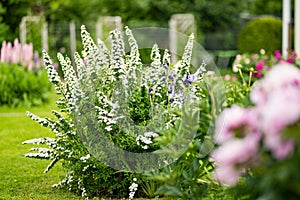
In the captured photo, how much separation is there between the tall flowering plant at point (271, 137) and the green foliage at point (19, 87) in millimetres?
8767

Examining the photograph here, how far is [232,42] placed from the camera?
22875 mm

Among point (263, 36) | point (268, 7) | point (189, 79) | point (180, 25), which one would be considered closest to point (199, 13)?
point (180, 25)

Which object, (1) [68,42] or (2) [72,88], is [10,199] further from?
(1) [68,42]

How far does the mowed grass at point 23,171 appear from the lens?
4.53m

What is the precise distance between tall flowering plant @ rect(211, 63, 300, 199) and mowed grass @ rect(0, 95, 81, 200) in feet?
8.84

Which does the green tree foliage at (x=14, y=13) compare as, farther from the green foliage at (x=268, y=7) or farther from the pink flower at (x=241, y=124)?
the pink flower at (x=241, y=124)

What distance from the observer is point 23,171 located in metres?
5.44

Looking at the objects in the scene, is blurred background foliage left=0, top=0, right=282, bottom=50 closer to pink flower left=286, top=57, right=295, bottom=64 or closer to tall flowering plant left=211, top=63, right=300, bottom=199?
pink flower left=286, top=57, right=295, bottom=64

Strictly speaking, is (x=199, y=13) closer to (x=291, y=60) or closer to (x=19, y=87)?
(x=291, y=60)

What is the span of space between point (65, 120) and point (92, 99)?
0.26m

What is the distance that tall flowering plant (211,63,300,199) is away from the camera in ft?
5.78

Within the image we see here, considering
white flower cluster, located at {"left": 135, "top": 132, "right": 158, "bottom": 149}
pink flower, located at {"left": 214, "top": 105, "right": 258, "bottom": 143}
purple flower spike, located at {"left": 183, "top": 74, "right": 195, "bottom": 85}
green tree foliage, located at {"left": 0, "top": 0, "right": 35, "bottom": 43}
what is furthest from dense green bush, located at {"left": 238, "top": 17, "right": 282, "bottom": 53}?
pink flower, located at {"left": 214, "top": 105, "right": 258, "bottom": 143}

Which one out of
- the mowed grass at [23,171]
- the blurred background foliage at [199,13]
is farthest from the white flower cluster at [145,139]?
the blurred background foliage at [199,13]

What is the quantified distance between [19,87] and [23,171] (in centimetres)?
521
